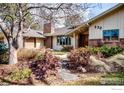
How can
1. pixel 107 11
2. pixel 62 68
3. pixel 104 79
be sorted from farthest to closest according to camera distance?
pixel 62 68 → pixel 107 11 → pixel 104 79

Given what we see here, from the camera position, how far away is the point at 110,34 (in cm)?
787

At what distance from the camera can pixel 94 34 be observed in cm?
777

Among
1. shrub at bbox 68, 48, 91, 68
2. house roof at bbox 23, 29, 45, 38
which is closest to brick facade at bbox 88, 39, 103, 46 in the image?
shrub at bbox 68, 48, 91, 68

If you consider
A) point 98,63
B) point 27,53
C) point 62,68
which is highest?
point 27,53

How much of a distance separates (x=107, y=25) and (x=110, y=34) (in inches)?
10.6

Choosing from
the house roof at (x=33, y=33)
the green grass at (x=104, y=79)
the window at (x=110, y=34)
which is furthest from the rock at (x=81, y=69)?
the house roof at (x=33, y=33)

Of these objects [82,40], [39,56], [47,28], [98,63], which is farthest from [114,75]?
[47,28]

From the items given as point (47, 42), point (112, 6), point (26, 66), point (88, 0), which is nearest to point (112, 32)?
point (112, 6)

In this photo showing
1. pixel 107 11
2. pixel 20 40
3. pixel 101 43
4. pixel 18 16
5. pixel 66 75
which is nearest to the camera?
pixel 107 11

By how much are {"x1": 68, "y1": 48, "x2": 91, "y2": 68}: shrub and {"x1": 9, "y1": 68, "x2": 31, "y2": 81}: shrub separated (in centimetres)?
116

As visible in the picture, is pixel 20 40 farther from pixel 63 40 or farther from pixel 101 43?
pixel 101 43

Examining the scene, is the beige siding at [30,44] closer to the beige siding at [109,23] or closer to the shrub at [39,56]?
the shrub at [39,56]

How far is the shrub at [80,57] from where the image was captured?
785 centimetres
